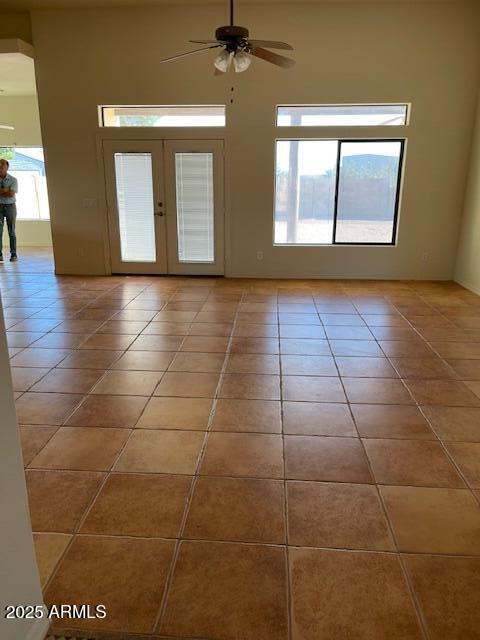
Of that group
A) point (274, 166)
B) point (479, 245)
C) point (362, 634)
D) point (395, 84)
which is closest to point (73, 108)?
point (274, 166)

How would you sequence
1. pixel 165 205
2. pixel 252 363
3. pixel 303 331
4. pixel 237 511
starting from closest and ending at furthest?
pixel 237 511 < pixel 252 363 < pixel 303 331 < pixel 165 205

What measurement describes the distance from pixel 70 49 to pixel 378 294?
5.28 metres

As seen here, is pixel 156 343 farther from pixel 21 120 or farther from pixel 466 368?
pixel 21 120

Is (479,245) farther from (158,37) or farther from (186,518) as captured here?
(186,518)

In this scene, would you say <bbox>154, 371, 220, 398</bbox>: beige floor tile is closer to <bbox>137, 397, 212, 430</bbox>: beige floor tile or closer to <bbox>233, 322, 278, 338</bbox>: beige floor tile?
<bbox>137, 397, 212, 430</bbox>: beige floor tile

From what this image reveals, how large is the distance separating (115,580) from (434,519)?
4.24 feet

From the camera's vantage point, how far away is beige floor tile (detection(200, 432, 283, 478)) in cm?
220

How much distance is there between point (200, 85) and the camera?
6074 millimetres

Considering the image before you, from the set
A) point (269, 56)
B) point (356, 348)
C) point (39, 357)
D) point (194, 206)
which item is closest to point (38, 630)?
point (39, 357)

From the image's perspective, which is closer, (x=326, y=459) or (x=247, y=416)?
(x=326, y=459)

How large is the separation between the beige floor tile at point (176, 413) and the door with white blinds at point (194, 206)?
13.3ft

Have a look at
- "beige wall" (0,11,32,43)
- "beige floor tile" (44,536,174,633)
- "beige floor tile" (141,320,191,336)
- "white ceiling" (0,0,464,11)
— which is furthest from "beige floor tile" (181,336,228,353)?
"beige wall" (0,11,32,43)

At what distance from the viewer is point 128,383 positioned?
3.19 m

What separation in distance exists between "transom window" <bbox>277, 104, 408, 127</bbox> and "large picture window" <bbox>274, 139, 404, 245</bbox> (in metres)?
0.23
